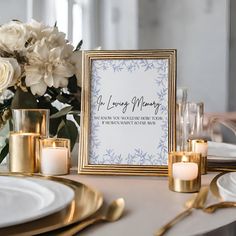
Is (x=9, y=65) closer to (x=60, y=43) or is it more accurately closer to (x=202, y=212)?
(x=60, y=43)

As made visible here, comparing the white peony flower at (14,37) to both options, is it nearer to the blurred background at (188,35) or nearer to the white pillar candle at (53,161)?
the white pillar candle at (53,161)

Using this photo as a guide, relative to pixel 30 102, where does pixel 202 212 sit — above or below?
below

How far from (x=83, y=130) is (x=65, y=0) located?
198cm

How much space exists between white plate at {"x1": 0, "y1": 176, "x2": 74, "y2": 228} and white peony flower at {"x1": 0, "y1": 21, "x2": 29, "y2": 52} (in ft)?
1.09

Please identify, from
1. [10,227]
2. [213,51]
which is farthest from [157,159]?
[213,51]

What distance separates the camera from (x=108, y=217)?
613 mm

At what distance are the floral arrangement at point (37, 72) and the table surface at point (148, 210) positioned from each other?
0.22 m

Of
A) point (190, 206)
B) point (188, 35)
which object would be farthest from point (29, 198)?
point (188, 35)

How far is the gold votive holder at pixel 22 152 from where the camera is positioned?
96 cm

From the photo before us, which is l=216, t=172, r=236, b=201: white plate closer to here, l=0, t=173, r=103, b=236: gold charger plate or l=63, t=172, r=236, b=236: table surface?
l=63, t=172, r=236, b=236: table surface

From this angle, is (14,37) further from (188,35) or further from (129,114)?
(188,35)

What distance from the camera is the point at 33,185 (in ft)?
2.43

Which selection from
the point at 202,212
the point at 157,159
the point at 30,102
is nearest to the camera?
the point at 202,212

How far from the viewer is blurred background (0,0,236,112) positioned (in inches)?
118
